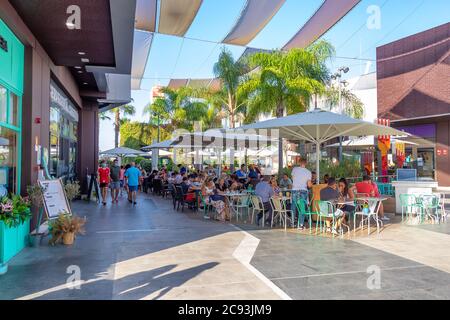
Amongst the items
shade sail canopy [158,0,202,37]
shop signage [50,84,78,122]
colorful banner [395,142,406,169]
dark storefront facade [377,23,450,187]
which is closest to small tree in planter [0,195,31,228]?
shop signage [50,84,78,122]

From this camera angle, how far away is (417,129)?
2173 centimetres

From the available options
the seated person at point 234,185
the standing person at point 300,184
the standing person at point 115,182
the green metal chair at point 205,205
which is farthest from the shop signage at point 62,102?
the standing person at point 300,184

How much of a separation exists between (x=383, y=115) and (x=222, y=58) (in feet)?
33.0

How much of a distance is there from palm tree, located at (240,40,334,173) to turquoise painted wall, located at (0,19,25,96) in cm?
1191

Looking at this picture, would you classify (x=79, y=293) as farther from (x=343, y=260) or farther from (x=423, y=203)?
(x=423, y=203)

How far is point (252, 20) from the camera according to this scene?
→ 21500 mm

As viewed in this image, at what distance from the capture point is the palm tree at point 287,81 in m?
17.3

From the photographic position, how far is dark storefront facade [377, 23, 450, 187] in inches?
760

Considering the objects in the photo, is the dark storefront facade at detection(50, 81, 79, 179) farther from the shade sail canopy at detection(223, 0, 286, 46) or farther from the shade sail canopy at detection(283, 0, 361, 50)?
the shade sail canopy at detection(283, 0, 361, 50)

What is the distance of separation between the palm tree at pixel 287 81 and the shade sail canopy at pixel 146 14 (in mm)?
5961

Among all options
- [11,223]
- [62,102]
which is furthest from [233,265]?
[62,102]

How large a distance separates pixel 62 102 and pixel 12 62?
5.46m

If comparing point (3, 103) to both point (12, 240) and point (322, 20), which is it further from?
point (322, 20)
